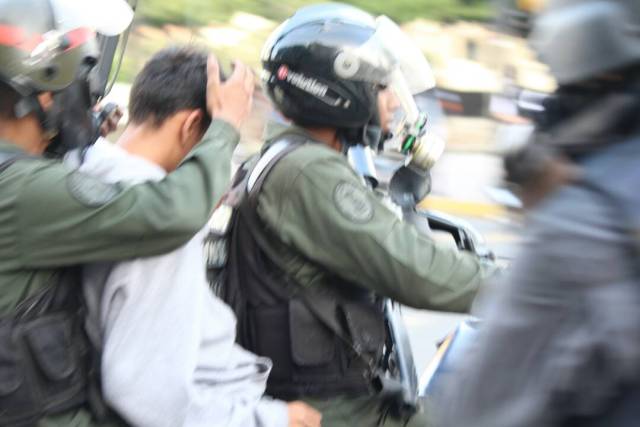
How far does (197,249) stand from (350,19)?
767 millimetres

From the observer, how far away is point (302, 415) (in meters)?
2.17

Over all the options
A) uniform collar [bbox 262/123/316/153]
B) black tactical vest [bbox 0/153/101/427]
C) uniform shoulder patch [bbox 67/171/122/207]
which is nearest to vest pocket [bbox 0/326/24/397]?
black tactical vest [bbox 0/153/101/427]

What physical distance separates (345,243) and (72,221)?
→ 62 centimetres

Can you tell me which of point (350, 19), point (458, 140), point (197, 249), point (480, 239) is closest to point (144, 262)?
point (197, 249)

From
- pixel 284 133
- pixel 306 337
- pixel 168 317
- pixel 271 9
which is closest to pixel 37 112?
pixel 168 317

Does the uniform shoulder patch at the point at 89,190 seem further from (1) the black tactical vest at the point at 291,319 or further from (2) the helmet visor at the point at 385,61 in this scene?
(2) the helmet visor at the point at 385,61

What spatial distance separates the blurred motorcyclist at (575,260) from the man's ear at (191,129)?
42.1 inches

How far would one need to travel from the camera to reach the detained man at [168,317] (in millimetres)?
1935

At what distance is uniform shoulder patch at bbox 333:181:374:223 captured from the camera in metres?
2.21

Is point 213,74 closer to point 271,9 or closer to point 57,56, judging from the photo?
point 57,56

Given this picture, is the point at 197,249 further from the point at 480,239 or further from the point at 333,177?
the point at 480,239

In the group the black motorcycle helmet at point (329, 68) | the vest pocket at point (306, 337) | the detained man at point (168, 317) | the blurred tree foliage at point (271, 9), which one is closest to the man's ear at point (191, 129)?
the detained man at point (168, 317)

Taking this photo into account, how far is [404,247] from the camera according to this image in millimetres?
2217

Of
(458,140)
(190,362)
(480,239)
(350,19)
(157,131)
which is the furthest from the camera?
(458,140)
